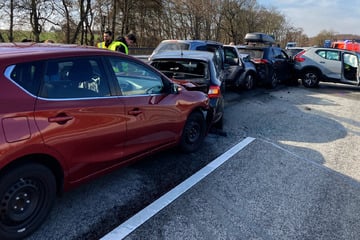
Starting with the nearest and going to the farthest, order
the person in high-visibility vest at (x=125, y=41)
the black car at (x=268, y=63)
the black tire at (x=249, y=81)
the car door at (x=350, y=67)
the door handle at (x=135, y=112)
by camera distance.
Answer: the door handle at (x=135, y=112)
the person in high-visibility vest at (x=125, y=41)
the black tire at (x=249, y=81)
the black car at (x=268, y=63)
the car door at (x=350, y=67)

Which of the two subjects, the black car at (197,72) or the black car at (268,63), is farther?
the black car at (268,63)

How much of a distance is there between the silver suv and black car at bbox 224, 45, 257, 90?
140 inches

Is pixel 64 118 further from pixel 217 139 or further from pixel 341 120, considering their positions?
pixel 341 120

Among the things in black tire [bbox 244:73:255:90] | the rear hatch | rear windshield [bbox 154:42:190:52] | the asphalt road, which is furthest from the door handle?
black tire [bbox 244:73:255:90]

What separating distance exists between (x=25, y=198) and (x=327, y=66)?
13577 mm

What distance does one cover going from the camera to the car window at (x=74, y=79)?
297cm

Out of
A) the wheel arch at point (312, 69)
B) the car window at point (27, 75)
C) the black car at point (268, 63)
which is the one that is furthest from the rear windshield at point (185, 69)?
the wheel arch at point (312, 69)

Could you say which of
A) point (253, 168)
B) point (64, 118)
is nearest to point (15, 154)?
point (64, 118)

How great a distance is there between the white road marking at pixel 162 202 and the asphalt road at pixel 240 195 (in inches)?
2.5

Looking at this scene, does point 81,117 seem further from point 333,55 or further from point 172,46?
point 333,55

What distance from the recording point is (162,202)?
369cm

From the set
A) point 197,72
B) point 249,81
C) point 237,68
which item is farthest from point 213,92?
point 249,81

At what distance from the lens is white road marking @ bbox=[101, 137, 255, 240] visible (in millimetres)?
3088

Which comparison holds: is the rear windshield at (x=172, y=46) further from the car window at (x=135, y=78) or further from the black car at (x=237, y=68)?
the car window at (x=135, y=78)
